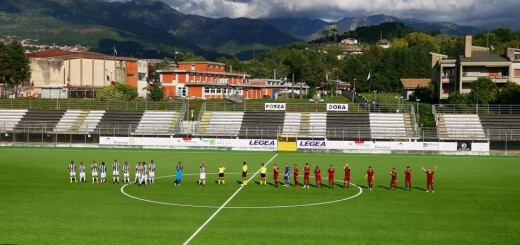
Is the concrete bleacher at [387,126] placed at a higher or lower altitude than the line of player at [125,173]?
higher

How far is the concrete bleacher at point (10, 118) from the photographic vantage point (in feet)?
228

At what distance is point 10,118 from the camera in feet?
238

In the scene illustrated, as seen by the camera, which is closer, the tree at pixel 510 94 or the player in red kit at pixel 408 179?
the player in red kit at pixel 408 179

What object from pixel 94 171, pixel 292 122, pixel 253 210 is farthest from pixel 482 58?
pixel 253 210

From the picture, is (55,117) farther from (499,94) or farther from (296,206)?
(499,94)

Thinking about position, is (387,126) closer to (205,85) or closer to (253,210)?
(253,210)

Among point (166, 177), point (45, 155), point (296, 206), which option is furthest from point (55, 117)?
point (296, 206)

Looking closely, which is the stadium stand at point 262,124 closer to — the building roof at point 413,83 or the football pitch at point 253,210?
the football pitch at point 253,210

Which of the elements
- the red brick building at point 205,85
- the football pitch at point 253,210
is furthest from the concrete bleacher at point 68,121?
the red brick building at point 205,85

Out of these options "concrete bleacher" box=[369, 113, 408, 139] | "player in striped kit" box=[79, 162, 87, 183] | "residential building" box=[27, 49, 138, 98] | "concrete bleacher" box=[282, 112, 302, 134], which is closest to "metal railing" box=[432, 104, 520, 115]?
"concrete bleacher" box=[369, 113, 408, 139]

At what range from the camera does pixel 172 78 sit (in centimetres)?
10825

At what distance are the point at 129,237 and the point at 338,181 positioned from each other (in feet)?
62.9

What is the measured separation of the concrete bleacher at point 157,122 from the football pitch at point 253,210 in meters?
23.3

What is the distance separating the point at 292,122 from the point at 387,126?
38.3ft
